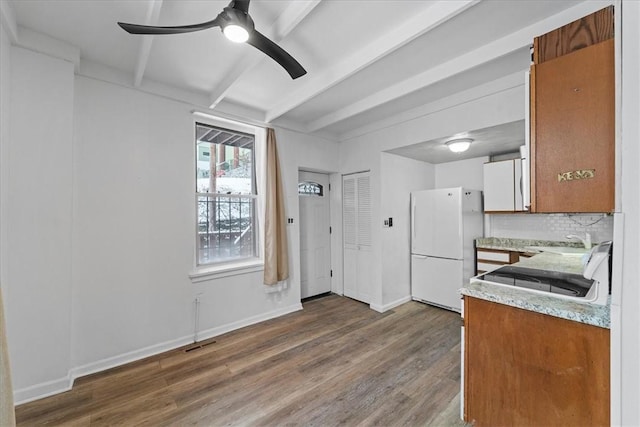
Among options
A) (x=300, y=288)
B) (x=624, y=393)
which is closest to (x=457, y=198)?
(x=300, y=288)

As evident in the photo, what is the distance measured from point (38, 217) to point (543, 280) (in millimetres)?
3610

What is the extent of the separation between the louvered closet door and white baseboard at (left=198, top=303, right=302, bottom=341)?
37.8 inches

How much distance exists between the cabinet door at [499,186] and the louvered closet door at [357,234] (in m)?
1.63

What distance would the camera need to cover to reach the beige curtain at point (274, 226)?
3.27m

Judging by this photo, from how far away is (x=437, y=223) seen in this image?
3689 millimetres

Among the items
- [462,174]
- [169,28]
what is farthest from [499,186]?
[169,28]

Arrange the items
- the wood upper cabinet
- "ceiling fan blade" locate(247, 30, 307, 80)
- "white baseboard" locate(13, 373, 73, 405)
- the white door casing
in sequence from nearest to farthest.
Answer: the wood upper cabinet < "ceiling fan blade" locate(247, 30, 307, 80) < "white baseboard" locate(13, 373, 73, 405) < the white door casing

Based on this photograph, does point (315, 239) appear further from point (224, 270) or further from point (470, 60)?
point (470, 60)

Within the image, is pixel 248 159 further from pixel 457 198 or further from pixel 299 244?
pixel 457 198

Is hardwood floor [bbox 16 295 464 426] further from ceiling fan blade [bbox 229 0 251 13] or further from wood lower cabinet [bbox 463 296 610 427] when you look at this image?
ceiling fan blade [bbox 229 0 251 13]

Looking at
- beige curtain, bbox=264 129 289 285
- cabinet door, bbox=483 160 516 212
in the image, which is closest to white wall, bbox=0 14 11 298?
beige curtain, bbox=264 129 289 285

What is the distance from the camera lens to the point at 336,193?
4305 millimetres

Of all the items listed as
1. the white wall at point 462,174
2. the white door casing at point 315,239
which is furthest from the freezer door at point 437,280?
the white door casing at point 315,239

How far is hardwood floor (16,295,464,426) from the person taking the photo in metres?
1.75
